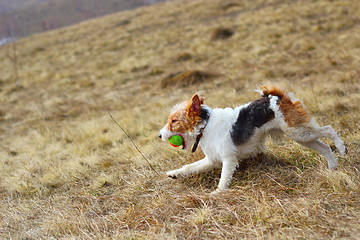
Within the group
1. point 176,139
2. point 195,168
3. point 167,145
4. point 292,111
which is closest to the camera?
point 292,111

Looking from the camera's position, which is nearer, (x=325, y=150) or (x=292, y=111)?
(x=292, y=111)

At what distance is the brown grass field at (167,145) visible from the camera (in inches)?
128

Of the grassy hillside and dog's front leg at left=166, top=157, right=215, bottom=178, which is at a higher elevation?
dog's front leg at left=166, top=157, right=215, bottom=178

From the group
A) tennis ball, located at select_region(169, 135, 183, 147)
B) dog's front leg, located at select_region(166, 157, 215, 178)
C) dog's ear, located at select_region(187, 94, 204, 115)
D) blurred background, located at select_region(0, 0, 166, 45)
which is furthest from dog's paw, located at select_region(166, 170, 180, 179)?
blurred background, located at select_region(0, 0, 166, 45)

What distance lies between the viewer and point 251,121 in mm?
3725

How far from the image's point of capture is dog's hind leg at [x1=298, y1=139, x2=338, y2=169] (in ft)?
12.3

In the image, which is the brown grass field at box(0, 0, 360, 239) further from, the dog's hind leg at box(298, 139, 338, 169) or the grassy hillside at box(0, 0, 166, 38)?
the grassy hillside at box(0, 0, 166, 38)

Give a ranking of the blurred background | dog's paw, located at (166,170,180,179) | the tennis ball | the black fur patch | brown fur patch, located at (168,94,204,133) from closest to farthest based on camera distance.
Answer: the black fur patch
brown fur patch, located at (168,94,204,133)
the tennis ball
dog's paw, located at (166,170,180,179)
the blurred background

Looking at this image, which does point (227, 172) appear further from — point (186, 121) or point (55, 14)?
point (55, 14)

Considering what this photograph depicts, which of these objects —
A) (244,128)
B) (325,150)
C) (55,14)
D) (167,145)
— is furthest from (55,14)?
(325,150)

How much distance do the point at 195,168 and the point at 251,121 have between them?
88 cm

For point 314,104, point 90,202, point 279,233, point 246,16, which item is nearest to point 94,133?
point 90,202

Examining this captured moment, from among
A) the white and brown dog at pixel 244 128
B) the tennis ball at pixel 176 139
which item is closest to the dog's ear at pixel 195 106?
the white and brown dog at pixel 244 128

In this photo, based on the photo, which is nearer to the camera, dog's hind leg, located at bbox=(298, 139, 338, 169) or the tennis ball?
dog's hind leg, located at bbox=(298, 139, 338, 169)
